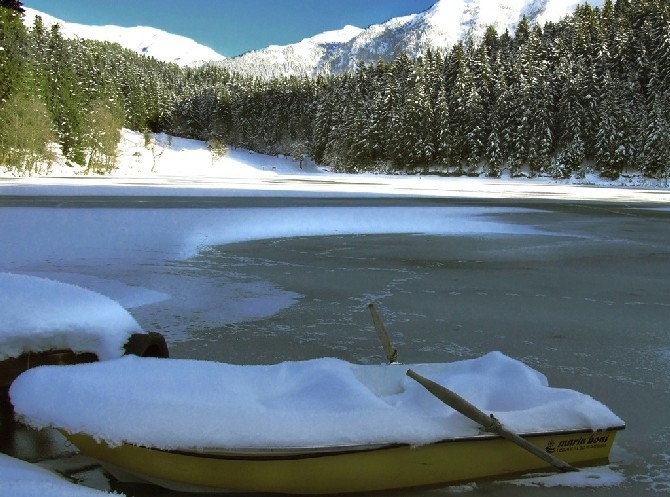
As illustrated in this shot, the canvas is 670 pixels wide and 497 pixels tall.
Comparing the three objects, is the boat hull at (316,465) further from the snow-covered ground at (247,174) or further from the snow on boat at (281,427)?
the snow-covered ground at (247,174)

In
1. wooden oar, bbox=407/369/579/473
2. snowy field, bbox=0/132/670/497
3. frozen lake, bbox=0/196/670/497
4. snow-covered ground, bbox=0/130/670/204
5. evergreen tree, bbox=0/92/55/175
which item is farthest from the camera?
snow-covered ground, bbox=0/130/670/204

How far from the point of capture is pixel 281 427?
3.13m

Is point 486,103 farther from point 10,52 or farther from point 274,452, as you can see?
point 274,452

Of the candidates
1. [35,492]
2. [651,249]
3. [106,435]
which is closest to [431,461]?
[106,435]

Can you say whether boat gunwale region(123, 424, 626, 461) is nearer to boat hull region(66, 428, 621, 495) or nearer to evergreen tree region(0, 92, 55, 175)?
boat hull region(66, 428, 621, 495)

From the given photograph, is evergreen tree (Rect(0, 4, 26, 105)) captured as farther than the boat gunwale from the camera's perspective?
Yes

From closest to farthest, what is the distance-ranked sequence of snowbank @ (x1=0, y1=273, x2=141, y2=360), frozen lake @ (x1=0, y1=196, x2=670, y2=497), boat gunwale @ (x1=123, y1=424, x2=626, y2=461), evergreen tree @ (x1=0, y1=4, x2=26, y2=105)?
boat gunwale @ (x1=123, y1=424, x2=626, y2=461), snowbank @ (x1=0, y1=273, x2=141, y2=360), frozen lake @ (x1=0, y1=196, x2=670, y2=497), evergreen tree @ (x1=0, y1=4, x2=26, y2=105)

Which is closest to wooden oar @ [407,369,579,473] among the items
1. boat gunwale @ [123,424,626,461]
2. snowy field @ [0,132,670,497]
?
snowy field @ [0,132,670,497]

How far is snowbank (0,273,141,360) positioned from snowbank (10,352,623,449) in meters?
0.52

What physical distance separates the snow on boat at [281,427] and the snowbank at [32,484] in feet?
0.70

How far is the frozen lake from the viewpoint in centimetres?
510

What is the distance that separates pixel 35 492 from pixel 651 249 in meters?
14.0

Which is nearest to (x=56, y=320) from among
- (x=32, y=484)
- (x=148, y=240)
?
(x=32, y=484)

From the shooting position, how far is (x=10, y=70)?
4366cm
